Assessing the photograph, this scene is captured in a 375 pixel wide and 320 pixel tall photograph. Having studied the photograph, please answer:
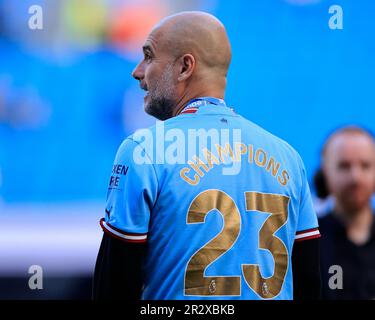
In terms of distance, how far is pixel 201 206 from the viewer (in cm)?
166

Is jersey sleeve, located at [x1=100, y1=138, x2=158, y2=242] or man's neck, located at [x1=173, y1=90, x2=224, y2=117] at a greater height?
man's neck, located at [x1=173, y1=90, x2=224, y2=117]

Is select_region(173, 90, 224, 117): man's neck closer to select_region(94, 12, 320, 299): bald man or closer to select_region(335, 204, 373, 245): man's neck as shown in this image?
select_region(94, 12, 320, 299): bald man

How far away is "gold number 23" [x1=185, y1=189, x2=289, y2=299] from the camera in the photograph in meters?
1.66

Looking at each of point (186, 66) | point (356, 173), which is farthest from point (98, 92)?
point (186, 66)

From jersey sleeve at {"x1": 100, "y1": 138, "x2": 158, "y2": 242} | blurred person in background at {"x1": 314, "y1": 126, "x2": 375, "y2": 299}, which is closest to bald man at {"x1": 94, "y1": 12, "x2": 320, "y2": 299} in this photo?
jersey sleeve at {"x1": 100, "y1": 138, "x2": 158, "y2": 242}

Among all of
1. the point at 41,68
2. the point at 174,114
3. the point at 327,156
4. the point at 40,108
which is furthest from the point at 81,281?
the point at 174,114

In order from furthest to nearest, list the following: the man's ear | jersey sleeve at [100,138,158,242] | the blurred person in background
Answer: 1. the blurred person in background
2. the man's ear
3. jersey sleeve at [100,138,158,242]

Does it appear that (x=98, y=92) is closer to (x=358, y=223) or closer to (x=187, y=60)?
(x=358, y=223)

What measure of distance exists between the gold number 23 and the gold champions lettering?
0.06m

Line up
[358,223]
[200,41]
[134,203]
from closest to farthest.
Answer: [134,203] < [200,41] < [358,223]

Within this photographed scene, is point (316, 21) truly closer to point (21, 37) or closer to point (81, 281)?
point (21, 37)

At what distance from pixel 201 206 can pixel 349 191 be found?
1.89 meters

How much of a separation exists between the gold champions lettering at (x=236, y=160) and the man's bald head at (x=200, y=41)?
0.26 m

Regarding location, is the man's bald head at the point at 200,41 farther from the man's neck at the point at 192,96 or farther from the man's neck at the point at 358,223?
the man's neck at the point at 358,223
